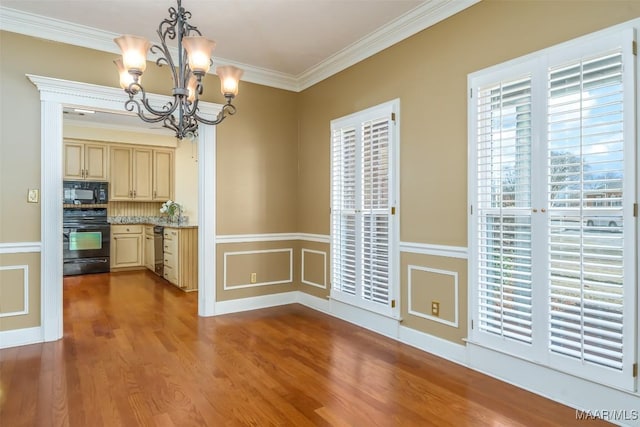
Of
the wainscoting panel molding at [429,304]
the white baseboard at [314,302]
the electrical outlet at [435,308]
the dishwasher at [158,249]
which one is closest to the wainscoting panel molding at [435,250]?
the wainscoting panel molding at [429,304]

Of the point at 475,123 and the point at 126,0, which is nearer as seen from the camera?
the point at 475,123

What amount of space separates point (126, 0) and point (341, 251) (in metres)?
3.05

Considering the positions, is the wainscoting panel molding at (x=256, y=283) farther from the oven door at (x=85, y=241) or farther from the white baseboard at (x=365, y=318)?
the oven door at (x=85, y=241)

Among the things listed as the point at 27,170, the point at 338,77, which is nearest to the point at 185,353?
the point at 27,170

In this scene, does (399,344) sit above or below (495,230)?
below

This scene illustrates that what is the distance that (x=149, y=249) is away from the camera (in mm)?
7246

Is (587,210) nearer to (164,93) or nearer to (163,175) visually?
(164,93)

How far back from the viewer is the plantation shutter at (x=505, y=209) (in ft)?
8.22

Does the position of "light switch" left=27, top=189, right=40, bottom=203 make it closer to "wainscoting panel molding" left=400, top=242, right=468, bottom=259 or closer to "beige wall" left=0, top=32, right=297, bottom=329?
"beige wall" left=0, top=32, right=297, bottom=329

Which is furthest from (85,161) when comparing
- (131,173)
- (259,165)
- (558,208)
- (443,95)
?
(558,208)

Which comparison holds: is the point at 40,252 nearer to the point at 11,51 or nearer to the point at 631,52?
the point at 11,51

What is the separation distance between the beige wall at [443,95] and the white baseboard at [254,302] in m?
1.88

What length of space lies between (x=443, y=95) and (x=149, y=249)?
6268mm

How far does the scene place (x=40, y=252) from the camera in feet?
11.1
